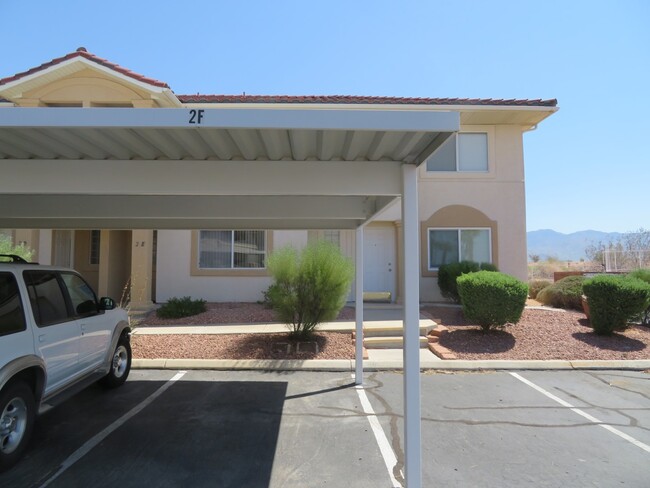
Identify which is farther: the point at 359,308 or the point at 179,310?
the point at 179,310

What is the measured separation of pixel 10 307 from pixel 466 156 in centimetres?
1320

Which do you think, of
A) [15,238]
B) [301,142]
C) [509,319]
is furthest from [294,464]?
[15,238]

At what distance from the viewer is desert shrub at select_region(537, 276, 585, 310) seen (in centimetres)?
1210

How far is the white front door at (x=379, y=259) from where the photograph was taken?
1415 cm

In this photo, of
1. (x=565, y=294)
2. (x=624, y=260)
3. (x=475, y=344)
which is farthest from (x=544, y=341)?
(x=624, y=260)

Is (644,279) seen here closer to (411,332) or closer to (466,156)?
(466,156)

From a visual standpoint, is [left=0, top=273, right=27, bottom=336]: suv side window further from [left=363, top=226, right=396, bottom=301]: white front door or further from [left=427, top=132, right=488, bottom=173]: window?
[left=427, top=132, right=488, bottom=173]: window

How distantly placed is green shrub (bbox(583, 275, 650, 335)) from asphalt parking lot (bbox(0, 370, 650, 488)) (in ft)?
8.16

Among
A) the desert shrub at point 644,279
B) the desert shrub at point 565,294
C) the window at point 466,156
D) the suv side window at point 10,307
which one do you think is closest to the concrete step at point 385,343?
the desert shrub at point 644,279

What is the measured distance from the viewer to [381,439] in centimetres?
448

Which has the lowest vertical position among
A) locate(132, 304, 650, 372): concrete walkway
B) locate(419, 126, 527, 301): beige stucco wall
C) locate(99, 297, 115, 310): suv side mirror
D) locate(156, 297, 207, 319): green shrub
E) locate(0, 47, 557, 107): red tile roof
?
locate(132, 304, 650, 372): concrete walkway

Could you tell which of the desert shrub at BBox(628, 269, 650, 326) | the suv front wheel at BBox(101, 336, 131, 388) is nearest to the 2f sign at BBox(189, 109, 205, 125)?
the suv front wheel at BBox(101, 336, 131, 388)

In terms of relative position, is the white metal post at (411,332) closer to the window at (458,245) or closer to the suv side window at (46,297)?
the suv side window at (46,297)

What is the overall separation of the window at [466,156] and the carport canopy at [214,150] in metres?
9.97
